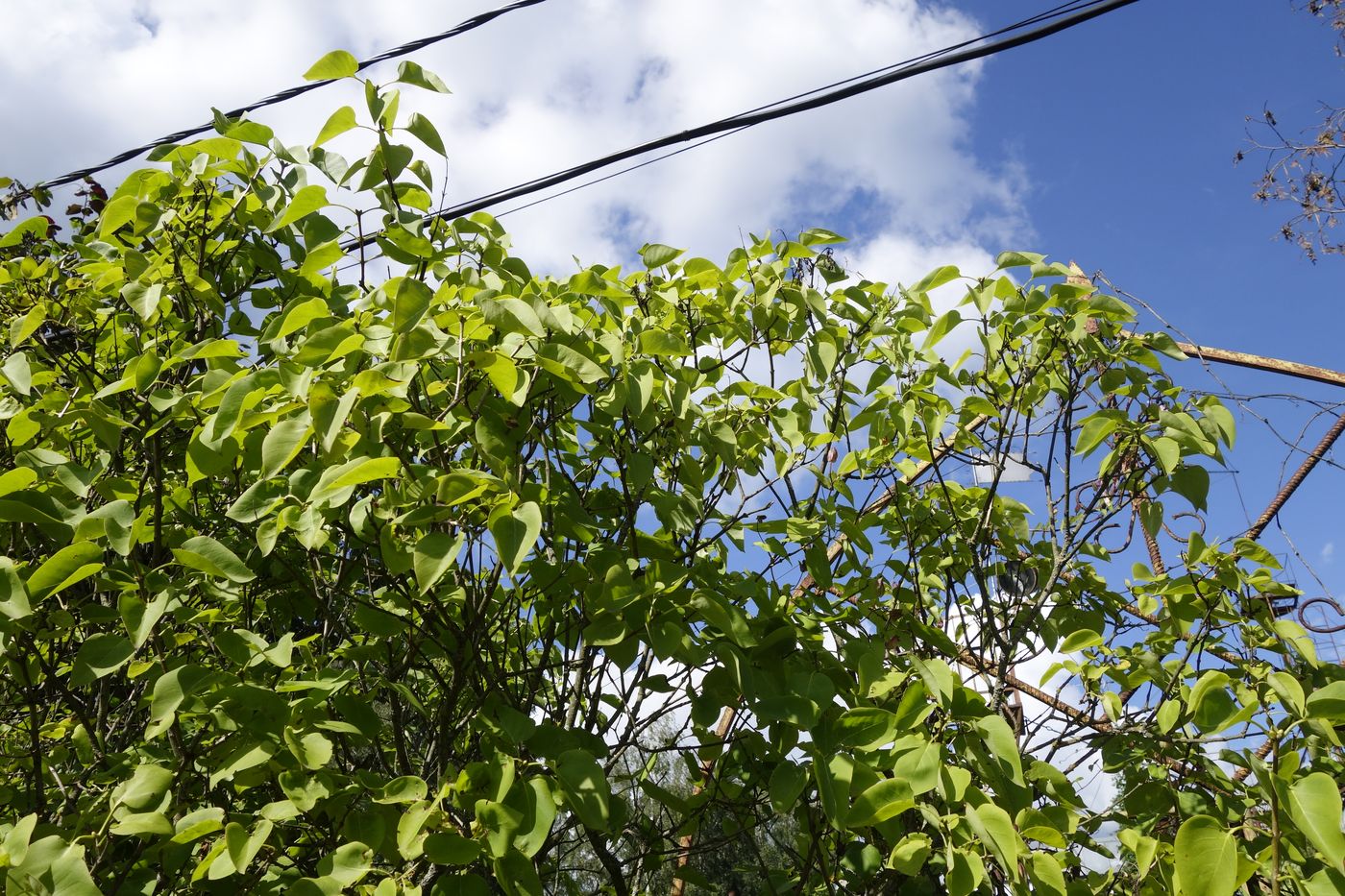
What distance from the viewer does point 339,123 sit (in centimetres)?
146

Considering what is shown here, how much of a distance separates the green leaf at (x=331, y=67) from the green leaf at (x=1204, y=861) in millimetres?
1645

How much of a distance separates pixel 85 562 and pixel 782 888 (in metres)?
1.35

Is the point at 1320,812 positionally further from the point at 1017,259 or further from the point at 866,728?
the point at 1017,259

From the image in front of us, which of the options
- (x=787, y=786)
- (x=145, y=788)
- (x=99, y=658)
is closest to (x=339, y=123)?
(x=99, y=658)

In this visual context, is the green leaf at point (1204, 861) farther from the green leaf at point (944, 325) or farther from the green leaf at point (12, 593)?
the green leaf at point (12, 593)

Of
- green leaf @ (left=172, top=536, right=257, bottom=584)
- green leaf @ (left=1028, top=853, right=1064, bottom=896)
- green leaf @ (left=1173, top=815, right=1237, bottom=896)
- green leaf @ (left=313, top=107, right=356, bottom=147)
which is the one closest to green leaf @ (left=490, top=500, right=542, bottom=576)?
green leaf @ (left=172, top=536, right=257, bottom=584)

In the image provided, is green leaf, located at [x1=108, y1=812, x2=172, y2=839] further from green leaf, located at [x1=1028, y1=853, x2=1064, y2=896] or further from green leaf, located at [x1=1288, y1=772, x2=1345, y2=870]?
green leaf, located at [x1=1288, y1=772, x2=1345, y2=870]

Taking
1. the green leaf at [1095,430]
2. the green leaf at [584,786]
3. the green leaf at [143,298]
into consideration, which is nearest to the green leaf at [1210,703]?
the green leaf at [1095,430]

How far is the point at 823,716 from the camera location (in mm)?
1479

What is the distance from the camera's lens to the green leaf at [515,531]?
116 cm

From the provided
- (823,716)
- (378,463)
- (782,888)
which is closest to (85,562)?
(378,463)

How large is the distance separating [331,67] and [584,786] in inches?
44.8

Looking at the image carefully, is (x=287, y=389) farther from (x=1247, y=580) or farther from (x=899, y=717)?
(x=1247, y=580)

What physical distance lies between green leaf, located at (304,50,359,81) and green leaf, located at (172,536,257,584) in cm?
71
